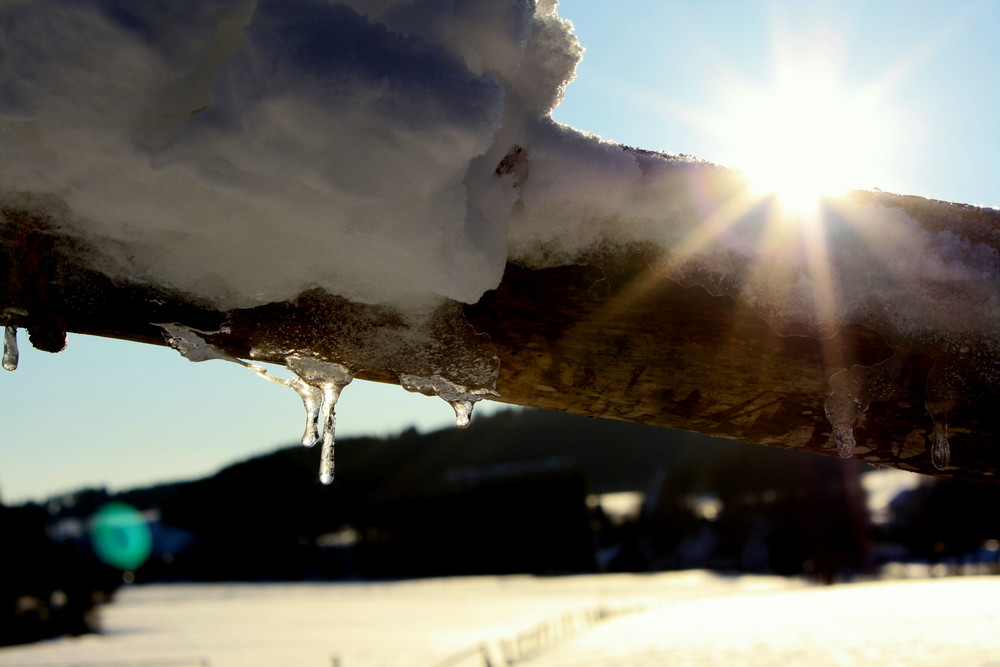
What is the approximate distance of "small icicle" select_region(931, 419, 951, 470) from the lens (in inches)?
45.4

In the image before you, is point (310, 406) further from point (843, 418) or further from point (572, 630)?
point (572, 630)

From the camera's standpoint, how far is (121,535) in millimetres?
82688

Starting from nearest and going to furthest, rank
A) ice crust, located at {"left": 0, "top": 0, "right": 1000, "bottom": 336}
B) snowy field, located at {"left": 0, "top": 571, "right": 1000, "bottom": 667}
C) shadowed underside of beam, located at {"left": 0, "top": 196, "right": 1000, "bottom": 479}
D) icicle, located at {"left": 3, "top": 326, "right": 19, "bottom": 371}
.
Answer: ice crust, located at {"left": 0, "top": 0, "right": 1000, "bottom": 336}, shadowed underside of beam, located at {"left": 0, "top": 196, "right": 1000, "bottom": 479}, icicle, located at {"left": 3, "top": 326, "right": 19, "bottom": 371}, snowy field, located at {"left": 0, "top": 571, "right": 1000, "bottom": 667}

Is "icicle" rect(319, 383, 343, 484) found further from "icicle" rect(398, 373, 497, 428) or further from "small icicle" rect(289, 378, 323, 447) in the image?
"icicle" rect(398, 373, 497, 428)

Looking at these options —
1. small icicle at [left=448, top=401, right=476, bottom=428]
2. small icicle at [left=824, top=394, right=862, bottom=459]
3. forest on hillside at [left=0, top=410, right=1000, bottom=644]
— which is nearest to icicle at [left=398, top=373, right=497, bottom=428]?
small icicle at [left=448, top=401, right=476, bottom=428]

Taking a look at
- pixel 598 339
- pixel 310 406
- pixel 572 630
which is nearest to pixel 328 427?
pixel 310 406

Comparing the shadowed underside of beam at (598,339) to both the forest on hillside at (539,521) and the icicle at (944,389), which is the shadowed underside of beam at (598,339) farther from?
the forest on hillside at (539,521)

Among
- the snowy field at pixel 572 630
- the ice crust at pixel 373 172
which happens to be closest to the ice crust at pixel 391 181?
the ice crust at pixel 373 172

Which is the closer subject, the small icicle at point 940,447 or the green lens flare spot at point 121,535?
the small icicle at point 940,447

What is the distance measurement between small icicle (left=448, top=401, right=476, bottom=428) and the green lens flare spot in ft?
233

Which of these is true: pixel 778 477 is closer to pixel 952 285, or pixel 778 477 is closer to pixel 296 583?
pixel 296 583

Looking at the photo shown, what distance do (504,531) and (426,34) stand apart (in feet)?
143

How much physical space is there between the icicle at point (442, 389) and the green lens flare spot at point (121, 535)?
71.3 m

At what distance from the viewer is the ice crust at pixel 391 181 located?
875mm
